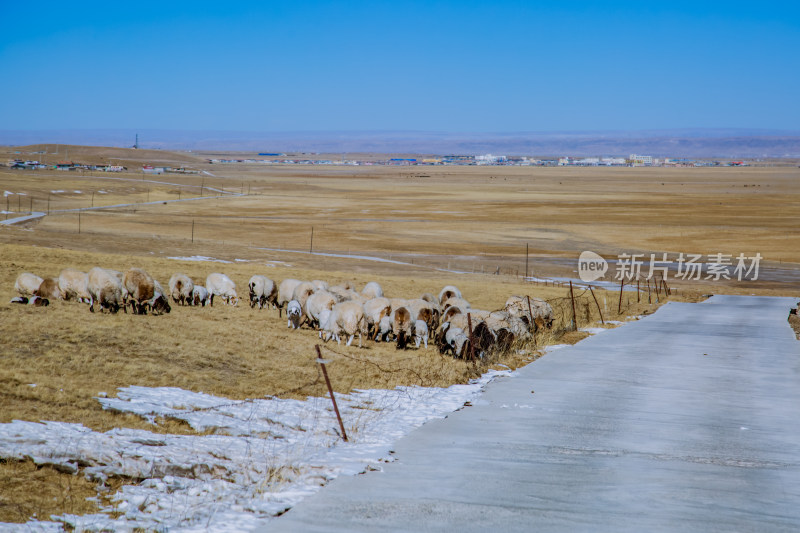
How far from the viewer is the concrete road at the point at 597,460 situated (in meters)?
8.40

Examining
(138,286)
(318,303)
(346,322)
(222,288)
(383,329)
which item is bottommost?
(222,288)

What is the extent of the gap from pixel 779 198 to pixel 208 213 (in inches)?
3221

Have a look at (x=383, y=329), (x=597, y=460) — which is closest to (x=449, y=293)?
(x=383, y=329)

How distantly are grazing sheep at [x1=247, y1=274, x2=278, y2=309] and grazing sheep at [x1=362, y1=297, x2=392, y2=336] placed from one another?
6.40 metres

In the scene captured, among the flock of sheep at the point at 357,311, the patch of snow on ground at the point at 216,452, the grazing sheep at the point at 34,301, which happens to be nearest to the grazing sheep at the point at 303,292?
the flock of sheep at the point at 357,311

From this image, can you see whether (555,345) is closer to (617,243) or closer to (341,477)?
(341,477)

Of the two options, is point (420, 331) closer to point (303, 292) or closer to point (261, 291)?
point (303, 292)

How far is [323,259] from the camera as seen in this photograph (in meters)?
49.4

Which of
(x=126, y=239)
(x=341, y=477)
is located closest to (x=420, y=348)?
(x=341, y=477)

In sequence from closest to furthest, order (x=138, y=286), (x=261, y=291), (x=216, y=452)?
(x=216, y=452) < (x=138, y=286) < (x=261, y=291)

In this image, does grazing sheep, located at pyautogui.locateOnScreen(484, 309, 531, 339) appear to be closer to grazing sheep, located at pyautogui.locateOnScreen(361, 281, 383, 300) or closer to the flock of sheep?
the flock of sheep

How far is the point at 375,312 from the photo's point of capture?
23.1 meters

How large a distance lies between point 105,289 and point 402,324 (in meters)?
8.60

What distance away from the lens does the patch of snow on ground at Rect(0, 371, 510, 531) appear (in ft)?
27.4
